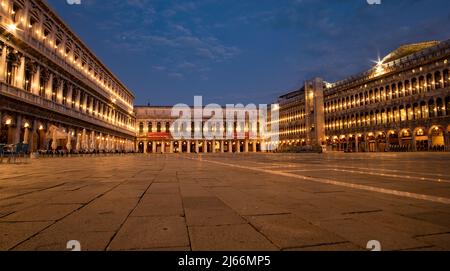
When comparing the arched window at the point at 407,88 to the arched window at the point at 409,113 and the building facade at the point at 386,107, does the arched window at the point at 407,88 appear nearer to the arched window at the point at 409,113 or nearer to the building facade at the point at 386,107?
the building facade at the point at 386,107

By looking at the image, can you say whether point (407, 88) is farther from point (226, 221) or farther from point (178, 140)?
point (178, 140)

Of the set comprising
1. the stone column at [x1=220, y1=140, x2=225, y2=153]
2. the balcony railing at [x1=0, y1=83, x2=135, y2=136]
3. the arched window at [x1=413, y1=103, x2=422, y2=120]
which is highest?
the arched window at [x1=413, y1=103, x2=422, y2=120]

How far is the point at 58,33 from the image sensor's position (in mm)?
36250

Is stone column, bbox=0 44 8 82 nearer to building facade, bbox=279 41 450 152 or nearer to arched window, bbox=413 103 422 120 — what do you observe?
building facade, bbox=279 41 450 152

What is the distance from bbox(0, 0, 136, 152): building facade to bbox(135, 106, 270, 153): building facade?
46.6 m

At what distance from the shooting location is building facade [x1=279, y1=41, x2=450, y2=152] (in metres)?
45.2

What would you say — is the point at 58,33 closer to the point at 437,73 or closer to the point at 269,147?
the point at 437,73

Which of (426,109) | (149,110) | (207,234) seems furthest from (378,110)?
(149,110)

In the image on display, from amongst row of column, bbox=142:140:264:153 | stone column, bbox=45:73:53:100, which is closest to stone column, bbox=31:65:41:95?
stone column, bbox=45:73:53:100

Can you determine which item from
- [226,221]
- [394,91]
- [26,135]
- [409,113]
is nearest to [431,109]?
[409,113]

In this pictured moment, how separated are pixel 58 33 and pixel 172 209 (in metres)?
41.8

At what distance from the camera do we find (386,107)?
183 ft

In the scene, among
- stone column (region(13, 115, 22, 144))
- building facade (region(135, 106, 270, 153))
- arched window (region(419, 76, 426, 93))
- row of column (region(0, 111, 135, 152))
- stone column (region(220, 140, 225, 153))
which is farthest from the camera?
stone column (region(220, 140, 225, 153))

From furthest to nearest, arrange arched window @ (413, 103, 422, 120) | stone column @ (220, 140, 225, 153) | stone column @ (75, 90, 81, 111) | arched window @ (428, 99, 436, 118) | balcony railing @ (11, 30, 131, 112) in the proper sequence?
stone column @ (220, 140, 225, 153) → arched window @ (413, 103, 422, 120) → arched window @ (428, 99, 436, 118) → stone column @ (75, 90, 81, 111) → balcony railing @ (11, 30, 131, 112)
